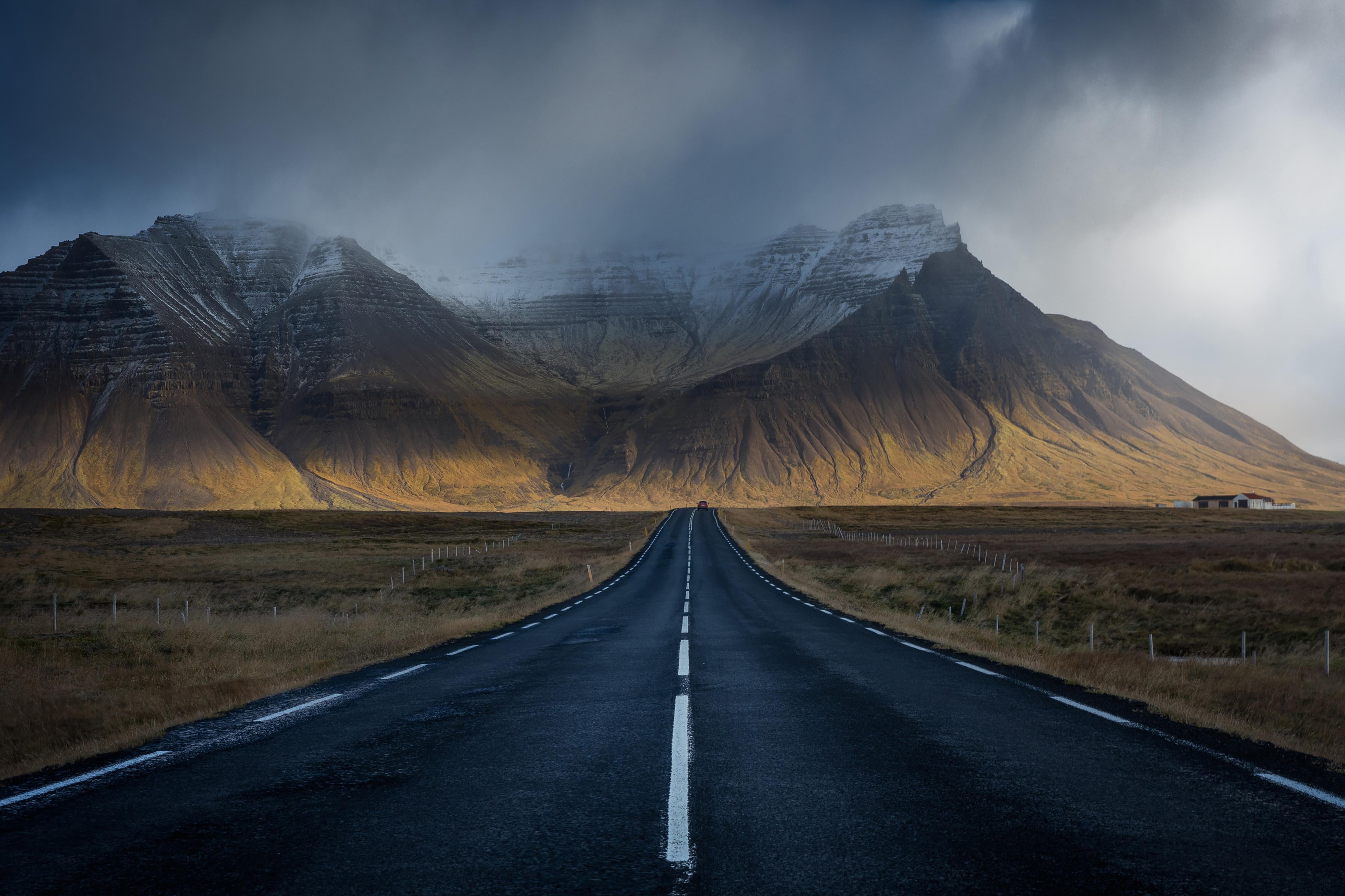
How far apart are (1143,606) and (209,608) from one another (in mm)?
27094

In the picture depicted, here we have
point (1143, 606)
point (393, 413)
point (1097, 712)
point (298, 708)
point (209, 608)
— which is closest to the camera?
point (1097, 712)

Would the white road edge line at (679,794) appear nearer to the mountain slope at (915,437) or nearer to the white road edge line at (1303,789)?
the white road edge line at (1303,789)

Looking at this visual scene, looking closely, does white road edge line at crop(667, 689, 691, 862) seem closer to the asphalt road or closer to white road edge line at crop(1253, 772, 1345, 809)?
the asphalt road

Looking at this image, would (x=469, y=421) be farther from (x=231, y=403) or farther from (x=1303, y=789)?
(x=1303, y=789)

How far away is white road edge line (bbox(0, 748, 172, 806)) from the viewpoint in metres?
5.79

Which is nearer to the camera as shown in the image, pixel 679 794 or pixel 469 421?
pixel 679 794

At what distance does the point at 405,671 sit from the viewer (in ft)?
40.2

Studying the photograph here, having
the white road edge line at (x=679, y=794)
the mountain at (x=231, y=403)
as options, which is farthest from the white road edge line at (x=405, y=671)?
the mountain at (x=231, y=403)

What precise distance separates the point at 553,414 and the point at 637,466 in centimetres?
3153

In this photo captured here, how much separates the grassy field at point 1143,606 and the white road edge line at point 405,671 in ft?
27.8

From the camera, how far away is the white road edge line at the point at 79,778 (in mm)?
5785

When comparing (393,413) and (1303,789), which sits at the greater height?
(393,413)

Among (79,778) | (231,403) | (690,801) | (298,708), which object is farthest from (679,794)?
(231,403)

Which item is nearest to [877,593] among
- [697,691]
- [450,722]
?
[697,691]
